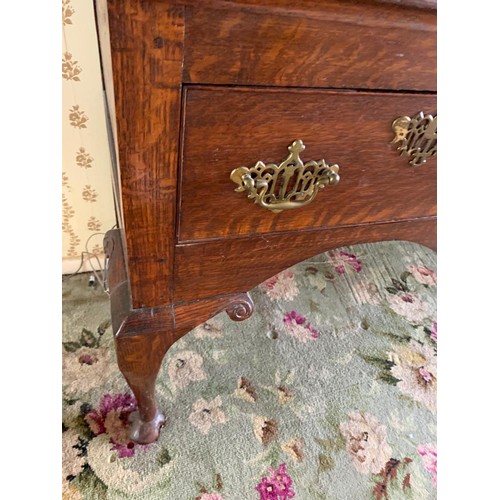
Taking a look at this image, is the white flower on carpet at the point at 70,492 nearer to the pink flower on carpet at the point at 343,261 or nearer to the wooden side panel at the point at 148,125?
the wooden side panel at the point at 148,125

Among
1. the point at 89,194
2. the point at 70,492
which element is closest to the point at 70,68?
the point at 89,194

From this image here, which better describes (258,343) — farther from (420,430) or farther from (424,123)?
(424,123)

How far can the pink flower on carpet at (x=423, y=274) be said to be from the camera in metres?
1.23

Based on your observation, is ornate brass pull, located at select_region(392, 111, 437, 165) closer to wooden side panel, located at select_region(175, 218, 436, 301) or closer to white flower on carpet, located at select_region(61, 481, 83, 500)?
wooden side panel, located at select_region(175, 218, 436, 301)

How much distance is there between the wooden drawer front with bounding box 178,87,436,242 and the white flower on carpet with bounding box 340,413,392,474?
45 cm

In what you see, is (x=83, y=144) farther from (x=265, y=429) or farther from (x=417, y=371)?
(x=417, y=371)

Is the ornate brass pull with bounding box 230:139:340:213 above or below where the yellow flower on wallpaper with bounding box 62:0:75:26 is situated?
below

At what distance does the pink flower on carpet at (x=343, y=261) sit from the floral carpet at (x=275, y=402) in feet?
0.22

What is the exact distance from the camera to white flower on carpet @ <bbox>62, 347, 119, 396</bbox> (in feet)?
2.97

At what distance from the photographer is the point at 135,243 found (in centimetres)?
54

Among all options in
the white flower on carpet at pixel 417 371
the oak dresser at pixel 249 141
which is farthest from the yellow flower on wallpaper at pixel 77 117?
the white flower on carpet at pixel 417 371

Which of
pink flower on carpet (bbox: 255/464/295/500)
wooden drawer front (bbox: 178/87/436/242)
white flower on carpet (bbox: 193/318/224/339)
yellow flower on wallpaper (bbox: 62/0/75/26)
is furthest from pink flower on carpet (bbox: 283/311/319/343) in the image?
yellow flower on wallpaper (bbox: 62/0/75/26)

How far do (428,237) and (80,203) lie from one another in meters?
0.73

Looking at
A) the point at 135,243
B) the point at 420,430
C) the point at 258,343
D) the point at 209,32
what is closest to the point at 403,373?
the point at 420,430
